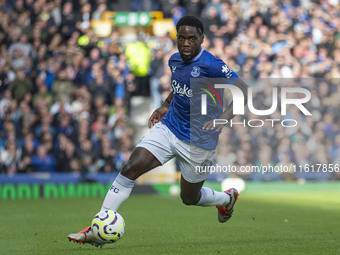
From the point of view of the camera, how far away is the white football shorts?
7820mm

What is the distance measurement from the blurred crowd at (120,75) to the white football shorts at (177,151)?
9.42 m

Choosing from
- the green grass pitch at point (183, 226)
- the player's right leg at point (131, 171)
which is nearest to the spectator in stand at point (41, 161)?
the green grass pitch at point (183, 226)

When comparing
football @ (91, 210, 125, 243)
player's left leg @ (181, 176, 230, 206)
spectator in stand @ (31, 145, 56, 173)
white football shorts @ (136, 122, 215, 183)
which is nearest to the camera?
football @ (91, 210, 125, 243)

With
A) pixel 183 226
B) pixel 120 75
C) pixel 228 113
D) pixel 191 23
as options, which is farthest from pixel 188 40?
pixel 120 75

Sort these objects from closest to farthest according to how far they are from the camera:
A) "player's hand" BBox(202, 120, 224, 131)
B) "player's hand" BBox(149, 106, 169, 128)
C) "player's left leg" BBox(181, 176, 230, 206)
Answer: "player's hand" BBox(202, 120, 224, 131) → "player's left leg" BBox(181, 176, 230, 206) → "player's hand" BBox(149, 106, 169, 128)

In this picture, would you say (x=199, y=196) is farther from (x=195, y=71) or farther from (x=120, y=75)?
(x=120, y=75)

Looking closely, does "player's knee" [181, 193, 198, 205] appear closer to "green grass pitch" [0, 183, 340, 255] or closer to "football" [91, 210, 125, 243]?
"green grass pitch" [0, 183, 340, 255]

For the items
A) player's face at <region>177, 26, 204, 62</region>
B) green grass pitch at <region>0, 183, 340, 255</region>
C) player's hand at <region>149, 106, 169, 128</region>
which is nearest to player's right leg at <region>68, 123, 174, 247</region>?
green grass pitch at <region>0, 183, 340, 255</region>

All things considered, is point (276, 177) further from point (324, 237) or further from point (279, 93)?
point (324, 237)

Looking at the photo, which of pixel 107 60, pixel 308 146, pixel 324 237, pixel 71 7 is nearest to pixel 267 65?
pixel 308 146

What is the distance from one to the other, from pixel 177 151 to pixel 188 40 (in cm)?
123

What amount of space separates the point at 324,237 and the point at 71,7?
1421 centimetres

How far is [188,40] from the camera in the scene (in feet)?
25.3

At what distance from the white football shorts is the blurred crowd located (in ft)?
30.9
